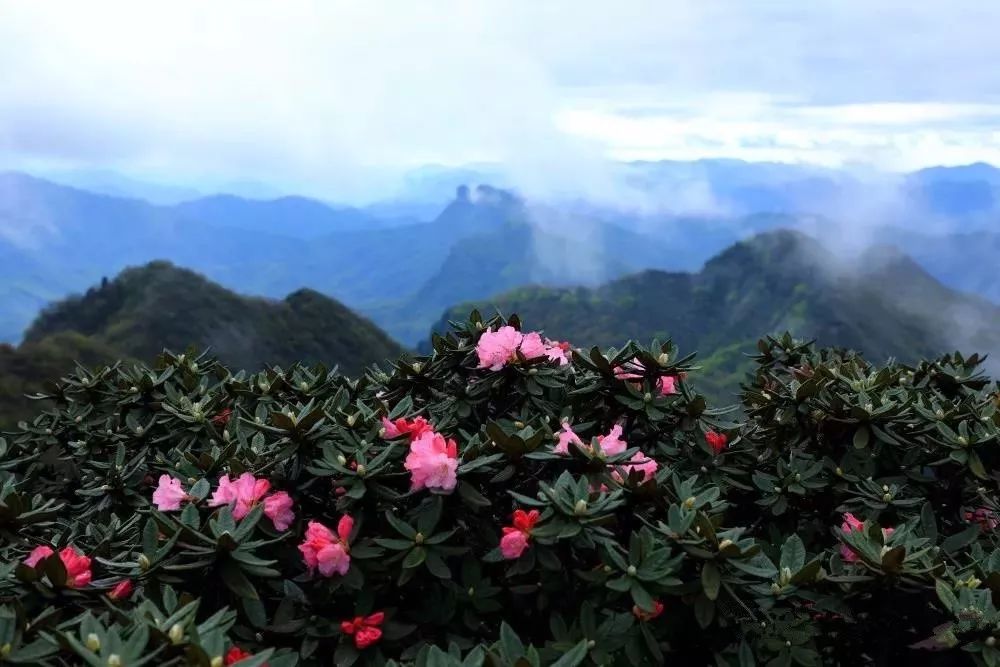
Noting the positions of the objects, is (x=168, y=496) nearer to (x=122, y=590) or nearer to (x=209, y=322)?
(x=122, y=590)

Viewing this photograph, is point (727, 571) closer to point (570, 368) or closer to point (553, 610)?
point (553, 610)

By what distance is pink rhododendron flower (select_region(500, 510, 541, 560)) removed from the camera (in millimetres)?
2928

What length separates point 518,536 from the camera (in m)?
2.93

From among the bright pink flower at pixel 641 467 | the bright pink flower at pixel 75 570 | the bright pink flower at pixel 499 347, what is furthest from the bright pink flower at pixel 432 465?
the bright pink flower at pixel 75 570

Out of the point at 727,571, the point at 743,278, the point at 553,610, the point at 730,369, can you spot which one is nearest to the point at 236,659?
the point at 553,610

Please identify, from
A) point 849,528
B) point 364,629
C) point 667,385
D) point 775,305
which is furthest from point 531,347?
point 775,305

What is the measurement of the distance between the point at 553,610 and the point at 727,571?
65 centimetres

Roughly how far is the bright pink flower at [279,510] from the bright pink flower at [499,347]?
1.09m

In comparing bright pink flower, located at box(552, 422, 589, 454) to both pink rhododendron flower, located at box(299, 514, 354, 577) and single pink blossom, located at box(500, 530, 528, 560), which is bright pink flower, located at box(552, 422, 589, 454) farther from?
pink rhododendron flower, located at box(299, 514, 354, 577)

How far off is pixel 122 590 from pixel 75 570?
185mm

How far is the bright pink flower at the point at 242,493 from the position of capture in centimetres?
320

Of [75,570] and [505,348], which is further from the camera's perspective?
[505,348]

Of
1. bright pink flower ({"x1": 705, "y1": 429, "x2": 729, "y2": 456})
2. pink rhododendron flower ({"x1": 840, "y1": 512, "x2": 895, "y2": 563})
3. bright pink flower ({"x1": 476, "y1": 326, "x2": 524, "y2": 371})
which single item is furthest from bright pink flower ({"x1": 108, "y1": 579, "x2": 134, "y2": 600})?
pink rhododendron flower ({"x1": 840, "y1": 512, "x2": 895, "y2": 563})

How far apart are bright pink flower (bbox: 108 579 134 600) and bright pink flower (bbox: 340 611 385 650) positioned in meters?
0.77
